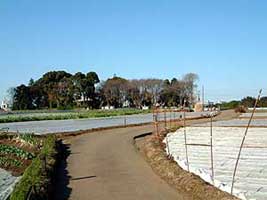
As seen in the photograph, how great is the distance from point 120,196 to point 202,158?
4.89m

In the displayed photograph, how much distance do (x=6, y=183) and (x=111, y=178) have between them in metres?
2.49

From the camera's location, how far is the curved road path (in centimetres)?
830

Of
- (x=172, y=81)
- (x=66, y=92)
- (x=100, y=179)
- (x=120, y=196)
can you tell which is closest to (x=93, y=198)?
(x=120, y=196)

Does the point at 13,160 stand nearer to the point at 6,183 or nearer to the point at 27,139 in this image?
the point at 6,183

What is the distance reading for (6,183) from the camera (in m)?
10.6

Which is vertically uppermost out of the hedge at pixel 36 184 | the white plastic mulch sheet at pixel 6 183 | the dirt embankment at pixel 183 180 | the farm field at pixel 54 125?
the farm field at pixel 54 125

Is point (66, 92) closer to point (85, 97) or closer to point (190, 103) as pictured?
point (85, 97)

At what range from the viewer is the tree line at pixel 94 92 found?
67.8 meters

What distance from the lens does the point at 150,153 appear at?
45.2ft

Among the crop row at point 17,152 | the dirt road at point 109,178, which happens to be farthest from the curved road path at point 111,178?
the crop row at point 17,152

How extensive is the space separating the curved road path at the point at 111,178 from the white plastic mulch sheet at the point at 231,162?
0.97m

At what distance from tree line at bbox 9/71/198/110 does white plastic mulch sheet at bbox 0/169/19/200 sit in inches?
2052

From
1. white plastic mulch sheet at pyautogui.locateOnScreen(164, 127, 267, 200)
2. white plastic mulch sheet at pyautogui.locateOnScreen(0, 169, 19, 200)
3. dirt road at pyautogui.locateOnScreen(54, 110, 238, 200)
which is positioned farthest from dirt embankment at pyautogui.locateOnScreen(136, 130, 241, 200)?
white plastic mulch sheet at pyautogui.locateOnScreen(0, 169, 19, 200)

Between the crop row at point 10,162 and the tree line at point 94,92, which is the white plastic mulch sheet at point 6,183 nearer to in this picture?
the crop row at point 10,162
